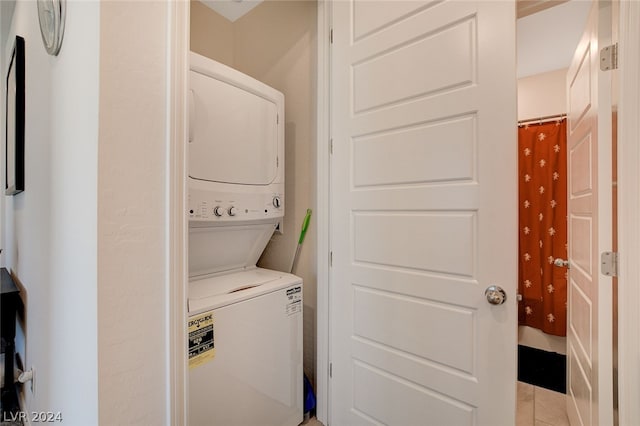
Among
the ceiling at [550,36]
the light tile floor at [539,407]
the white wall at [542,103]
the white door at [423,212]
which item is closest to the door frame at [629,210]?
the white door at [423,212]

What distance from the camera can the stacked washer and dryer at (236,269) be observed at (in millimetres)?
1222

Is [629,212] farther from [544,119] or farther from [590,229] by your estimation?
[544,119]

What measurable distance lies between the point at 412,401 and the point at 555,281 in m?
1.93

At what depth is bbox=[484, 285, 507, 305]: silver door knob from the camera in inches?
41.8

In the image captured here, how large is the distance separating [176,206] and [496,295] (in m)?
1.12

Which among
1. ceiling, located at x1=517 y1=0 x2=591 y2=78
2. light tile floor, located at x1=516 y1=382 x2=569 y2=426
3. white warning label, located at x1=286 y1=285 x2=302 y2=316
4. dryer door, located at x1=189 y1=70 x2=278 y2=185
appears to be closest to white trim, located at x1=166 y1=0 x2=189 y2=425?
dryer door, located at x1=189 y1=70 x2=278 y2=185

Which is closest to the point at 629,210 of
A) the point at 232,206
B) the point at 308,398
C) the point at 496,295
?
the point at 496,295

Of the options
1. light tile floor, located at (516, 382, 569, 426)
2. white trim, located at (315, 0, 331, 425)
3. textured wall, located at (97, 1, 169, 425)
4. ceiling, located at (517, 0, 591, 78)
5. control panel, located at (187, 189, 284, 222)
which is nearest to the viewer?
textured wall, located at (97, 1, 169, 425)

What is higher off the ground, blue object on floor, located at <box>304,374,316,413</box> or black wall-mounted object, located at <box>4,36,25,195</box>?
black wall-mounted object, located at <box>4,36,25,195</box>

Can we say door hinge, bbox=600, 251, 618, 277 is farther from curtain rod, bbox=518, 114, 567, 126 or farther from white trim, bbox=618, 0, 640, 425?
curtain rod, bbox=518, 114, 567, 126

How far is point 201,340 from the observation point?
1.16m

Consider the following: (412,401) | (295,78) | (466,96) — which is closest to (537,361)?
(412,401)

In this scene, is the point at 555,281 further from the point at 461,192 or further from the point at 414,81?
the point at 414,81

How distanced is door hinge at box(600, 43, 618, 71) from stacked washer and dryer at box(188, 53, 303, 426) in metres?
1.45
